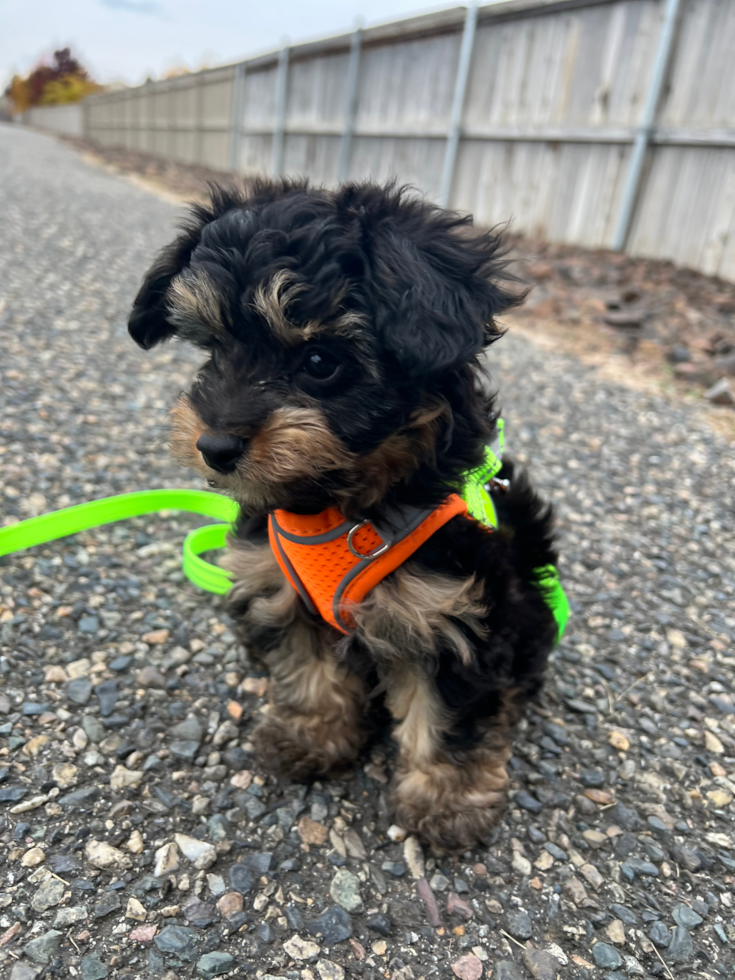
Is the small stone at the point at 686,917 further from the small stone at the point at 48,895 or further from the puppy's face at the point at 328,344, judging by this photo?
the small stone at the point at 48,895

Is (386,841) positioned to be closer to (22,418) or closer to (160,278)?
(160,278)

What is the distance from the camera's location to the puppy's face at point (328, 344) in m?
1.94

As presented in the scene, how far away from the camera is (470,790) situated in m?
2.54

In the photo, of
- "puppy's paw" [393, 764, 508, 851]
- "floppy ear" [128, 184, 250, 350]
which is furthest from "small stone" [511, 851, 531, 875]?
"floppy ear" [128, 184, 250, 350]

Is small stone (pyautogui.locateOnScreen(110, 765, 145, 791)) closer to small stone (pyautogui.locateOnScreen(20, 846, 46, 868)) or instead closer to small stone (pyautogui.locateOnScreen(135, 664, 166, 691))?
small stone (pyautogui.locateOnScreen(20, 846, 46, 868))

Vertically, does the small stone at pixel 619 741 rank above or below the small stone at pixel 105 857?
above

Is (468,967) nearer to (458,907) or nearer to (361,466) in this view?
(458,907)

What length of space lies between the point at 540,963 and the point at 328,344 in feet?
6.69

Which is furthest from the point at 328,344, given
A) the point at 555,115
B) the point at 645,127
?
the point at 555,115

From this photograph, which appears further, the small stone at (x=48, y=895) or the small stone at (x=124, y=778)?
the small stone at (x=124, y=778)

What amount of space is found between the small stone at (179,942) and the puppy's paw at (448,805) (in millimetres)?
829

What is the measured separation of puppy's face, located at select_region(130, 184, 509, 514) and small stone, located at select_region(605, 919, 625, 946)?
162 cm

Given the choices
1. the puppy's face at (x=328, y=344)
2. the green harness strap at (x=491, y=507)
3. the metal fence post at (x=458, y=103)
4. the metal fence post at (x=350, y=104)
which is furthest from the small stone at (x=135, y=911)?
the metal fence post at (x=350, y=104)

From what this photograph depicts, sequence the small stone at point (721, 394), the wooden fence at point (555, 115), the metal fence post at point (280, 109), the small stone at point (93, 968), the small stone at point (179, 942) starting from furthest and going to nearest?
the metal fence post at point (280, 109), the wooden fence at point (555, 115), the small stone at point (721, 394), the small stone at point (179, 942), the small stone at point (93, 968)
